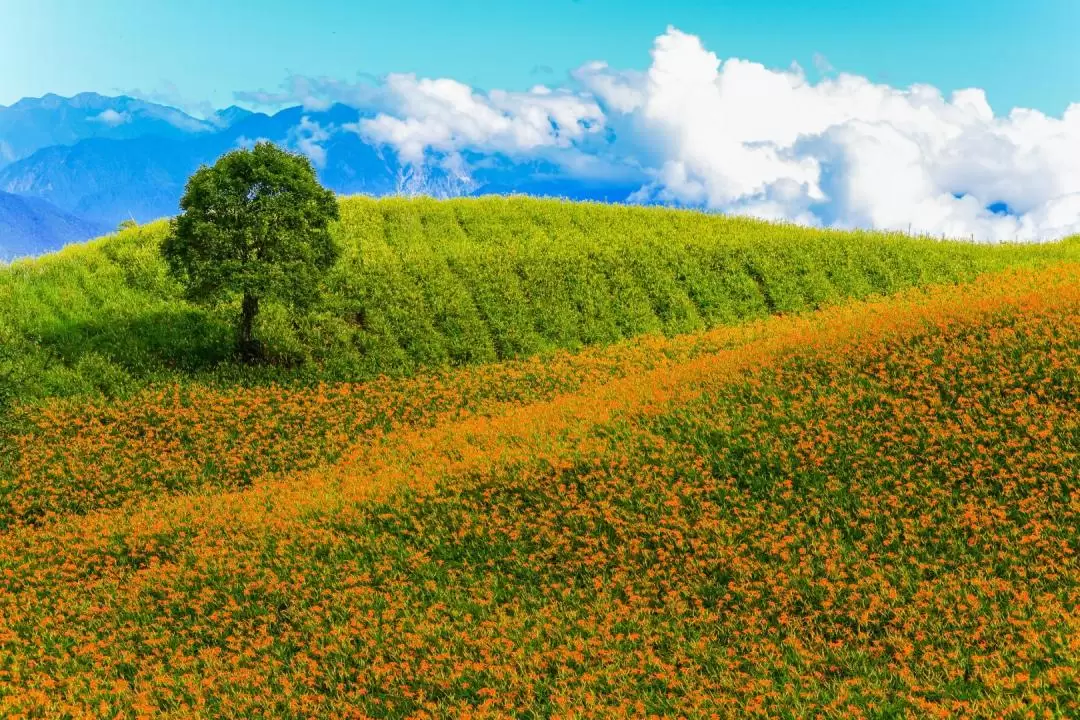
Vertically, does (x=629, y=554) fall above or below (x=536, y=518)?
below

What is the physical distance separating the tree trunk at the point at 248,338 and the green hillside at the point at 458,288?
2.09 ft

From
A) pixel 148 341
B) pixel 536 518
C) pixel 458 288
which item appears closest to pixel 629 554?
pixel 536 518

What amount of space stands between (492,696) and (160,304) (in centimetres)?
2720

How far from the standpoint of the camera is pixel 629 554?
50.0 ft

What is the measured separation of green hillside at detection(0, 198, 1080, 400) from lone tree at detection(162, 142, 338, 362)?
344 centimetres

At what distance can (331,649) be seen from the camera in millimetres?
13641

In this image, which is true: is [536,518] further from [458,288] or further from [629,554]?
[458,288]

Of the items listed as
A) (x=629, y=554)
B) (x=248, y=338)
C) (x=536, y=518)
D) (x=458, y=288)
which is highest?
(x=458, y=288)

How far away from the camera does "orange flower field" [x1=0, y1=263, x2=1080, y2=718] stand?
38.9 feet

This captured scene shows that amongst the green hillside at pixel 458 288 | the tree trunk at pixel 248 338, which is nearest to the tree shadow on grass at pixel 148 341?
the green hillside at pixel 458 288

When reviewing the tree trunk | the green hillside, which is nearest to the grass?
the green hillside

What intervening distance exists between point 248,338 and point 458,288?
9.31 meters

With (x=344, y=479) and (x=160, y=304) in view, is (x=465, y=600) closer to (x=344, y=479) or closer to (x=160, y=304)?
(x=344, y=479)

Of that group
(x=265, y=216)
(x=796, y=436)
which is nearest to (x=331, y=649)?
(x=796, y=436)
